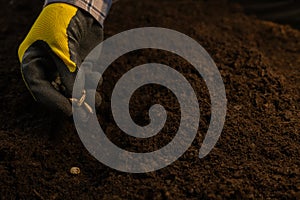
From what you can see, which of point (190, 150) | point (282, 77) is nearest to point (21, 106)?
point (190, 150)

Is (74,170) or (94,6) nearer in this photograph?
(74,170)

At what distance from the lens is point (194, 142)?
1451 millimetres

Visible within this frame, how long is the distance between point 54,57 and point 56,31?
9 centimetres

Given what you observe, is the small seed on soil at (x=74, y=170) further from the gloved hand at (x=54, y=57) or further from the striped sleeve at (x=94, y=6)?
the striped sleeve at (x=94, y=6)

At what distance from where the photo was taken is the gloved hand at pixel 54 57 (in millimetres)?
1377

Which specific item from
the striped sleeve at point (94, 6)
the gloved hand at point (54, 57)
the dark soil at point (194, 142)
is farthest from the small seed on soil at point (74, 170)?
the striped sleeve at point (94, 6)

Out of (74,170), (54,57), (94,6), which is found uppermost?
(94,6)

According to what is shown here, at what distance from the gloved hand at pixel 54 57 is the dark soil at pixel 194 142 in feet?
0.52

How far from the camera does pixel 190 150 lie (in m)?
1.43

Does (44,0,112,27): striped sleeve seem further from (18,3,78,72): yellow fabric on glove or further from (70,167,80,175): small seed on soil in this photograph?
(70,167,80,175): small seed on soil

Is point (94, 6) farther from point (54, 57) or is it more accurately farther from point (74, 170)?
point (74, 170)

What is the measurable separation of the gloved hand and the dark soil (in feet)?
0.52

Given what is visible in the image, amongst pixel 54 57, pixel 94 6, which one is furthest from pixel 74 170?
pixel 94 6

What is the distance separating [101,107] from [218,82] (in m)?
Answer: 0.50
